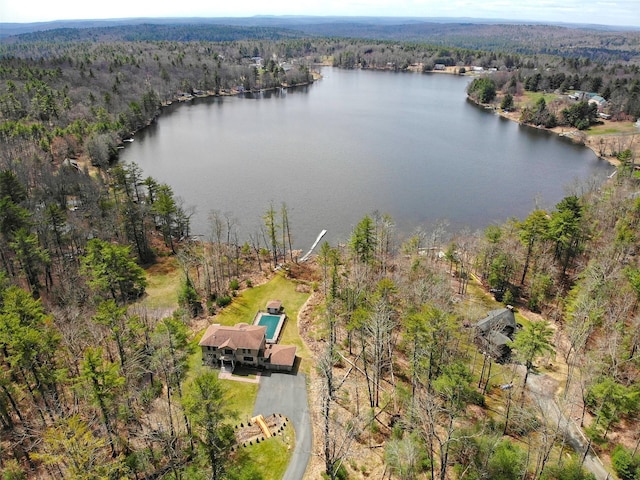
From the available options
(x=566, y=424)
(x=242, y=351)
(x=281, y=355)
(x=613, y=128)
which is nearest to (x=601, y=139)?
(x=613, y=128)

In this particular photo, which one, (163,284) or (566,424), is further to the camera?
(163,284)

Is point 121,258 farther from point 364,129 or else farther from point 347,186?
point 364,129

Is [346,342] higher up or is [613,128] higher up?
[613,128]

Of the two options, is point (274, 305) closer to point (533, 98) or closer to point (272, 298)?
point (272, 298)

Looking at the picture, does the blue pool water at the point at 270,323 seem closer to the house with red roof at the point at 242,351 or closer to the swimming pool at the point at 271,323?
the swimming pool at the point at 271,323

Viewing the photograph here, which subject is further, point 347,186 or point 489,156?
point 489,156

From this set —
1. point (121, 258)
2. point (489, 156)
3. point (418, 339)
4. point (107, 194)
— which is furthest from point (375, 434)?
point (489, 156)

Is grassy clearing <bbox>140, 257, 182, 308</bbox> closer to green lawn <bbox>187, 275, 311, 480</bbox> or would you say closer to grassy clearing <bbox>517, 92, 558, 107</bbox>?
green lawn <bbox>187, 275, 311, 480</bbox>
